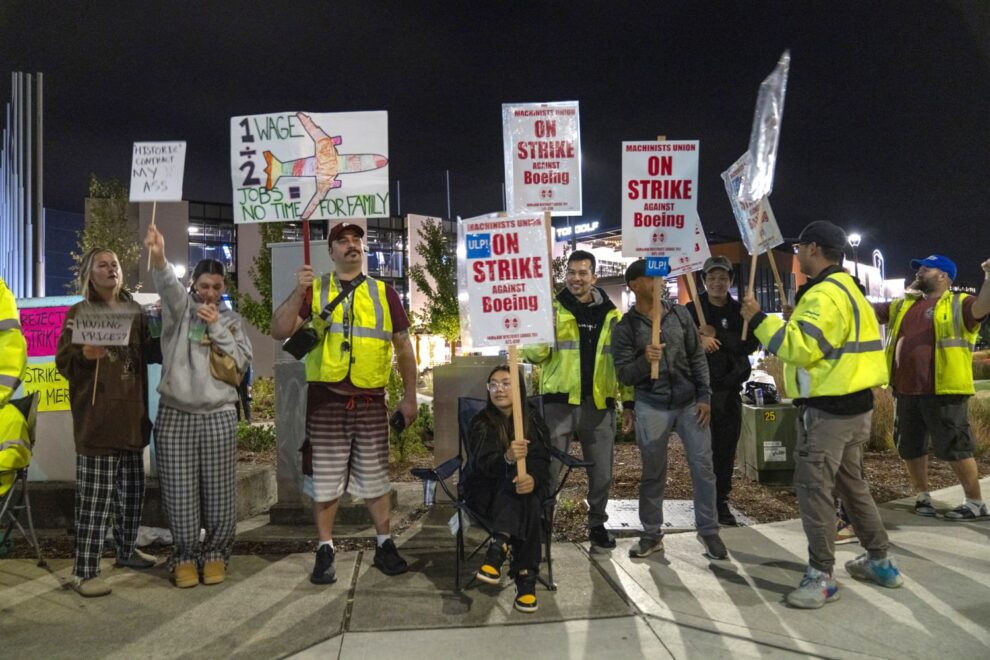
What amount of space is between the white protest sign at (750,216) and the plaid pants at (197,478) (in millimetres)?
3746

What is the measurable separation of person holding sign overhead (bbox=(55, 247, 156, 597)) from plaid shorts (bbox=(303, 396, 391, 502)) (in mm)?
1125

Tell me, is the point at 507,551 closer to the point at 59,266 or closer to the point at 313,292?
the point at 313,292

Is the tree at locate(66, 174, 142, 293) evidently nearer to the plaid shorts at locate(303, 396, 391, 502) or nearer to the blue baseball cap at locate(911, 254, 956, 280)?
the plaid shorts at locate(303, 396, 391, 502)

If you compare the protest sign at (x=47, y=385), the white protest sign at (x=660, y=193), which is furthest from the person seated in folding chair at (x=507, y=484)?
the protest sign at (x=47, y=385)

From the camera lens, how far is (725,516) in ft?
17.2

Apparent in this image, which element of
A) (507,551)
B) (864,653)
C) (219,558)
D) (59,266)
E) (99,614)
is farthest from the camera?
(59,266)

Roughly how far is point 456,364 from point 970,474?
4.30 metres

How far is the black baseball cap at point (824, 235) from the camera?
12.6ft

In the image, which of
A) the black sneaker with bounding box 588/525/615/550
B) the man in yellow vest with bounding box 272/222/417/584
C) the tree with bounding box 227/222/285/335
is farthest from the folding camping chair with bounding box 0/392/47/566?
the tree with bounding box 227/222/285/335

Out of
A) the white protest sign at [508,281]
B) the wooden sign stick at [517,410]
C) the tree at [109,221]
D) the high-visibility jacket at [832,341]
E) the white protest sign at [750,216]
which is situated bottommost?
the wooden sign stick at [517,410]

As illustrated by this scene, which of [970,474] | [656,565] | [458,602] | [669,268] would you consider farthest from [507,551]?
[970,474]

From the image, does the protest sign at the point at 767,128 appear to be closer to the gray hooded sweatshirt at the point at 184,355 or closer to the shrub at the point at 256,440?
the gray hooded sweatshirt at the point at 184,355

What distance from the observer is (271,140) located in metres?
4.57

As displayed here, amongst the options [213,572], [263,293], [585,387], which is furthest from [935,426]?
[263,293]
